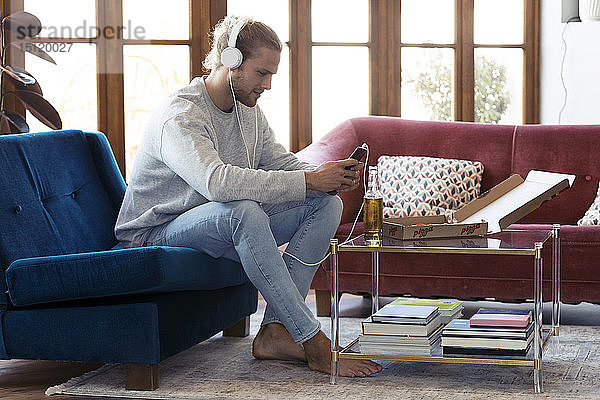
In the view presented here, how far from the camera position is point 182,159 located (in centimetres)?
244

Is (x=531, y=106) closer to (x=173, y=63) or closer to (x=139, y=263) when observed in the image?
(x=173, y=63)

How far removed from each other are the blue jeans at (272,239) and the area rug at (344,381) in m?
0.15

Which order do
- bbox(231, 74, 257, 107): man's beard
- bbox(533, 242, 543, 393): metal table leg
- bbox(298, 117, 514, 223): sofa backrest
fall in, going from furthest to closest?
bbox(298, 117, 514, 223): sofa backrest → bbox(231, 74, 257, 107): man's beard → bbox(533, 242, 543, 393): metal table leg

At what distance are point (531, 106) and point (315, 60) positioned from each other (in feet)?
3.81

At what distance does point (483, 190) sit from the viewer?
12.4 feet

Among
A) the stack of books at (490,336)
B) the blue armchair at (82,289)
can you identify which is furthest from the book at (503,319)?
the blue armchair at (82,289)

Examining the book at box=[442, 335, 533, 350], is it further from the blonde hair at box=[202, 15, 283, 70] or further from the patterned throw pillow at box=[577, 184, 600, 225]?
the patterned throw pillow at box=[577, 184, 600, 225]

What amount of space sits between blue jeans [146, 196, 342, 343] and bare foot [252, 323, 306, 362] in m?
0.03

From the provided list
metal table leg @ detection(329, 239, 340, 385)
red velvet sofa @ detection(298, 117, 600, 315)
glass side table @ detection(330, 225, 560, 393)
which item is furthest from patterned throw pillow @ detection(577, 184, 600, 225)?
metal table leg @ detection(329, 239, 340, 385)

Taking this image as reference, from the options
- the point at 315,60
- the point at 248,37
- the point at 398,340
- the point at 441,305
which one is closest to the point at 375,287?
the point at 441,305

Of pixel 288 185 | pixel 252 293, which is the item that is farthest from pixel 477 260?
pixel 288 185

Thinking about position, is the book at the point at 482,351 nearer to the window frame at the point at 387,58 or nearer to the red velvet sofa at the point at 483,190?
the red velvet sofa at the point at 483,190

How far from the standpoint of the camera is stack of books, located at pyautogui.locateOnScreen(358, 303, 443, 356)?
2377 millimetres

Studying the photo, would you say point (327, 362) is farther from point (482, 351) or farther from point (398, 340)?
point (482, 351)
